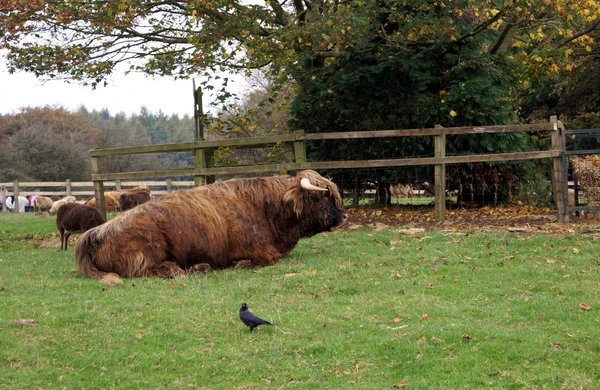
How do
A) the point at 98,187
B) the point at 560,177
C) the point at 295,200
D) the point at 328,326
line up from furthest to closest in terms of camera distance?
the point at 98,187
the point at 560,177
the point at 295,200
the point at 328,326

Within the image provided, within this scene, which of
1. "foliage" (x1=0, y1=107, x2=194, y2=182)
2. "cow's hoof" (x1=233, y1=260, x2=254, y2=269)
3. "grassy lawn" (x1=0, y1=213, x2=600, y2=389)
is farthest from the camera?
"foliage" (x1=0, y1=107, x2=194, y2=182)

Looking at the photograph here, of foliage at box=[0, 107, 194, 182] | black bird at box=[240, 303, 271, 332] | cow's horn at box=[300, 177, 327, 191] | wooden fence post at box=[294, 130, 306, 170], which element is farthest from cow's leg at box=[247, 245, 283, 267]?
foliage at box=[0, 107, 194, 182]

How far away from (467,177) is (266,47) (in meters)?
5.17

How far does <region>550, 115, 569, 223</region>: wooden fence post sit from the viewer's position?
12258 millimetres

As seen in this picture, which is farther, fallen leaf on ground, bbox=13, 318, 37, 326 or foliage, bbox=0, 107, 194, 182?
foliage, bbox=0, 107, 194, 182

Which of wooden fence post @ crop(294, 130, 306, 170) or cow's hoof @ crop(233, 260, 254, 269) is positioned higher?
wooden fence post @ crop(294, 130, 306, 170)

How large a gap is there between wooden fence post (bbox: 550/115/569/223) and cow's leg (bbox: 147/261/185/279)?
21.5 feet

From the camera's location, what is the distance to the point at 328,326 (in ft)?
21.8

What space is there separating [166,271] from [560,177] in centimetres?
687

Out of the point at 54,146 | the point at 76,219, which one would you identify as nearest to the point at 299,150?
the point at 76,219

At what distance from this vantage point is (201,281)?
29.1 feet

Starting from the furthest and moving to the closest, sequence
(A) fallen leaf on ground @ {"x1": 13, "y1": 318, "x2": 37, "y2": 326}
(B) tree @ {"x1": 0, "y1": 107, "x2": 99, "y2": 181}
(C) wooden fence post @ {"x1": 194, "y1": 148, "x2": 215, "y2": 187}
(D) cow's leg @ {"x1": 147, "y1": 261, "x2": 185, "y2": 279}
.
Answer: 1. (B) tree @ {"x1": 0, "y1": 107, "x2": 99, "y2": 181}
2. (C) wooden fence post @ {"x1": 194, "y1": 148, "x2": 215, "y2": 187}
3. (D) cow's leg @ {"x1": 147, "y1": 261, "x2": 185, "y2": 279}
4. (A) fallen leaf on ground @ {"x1": 13, "y1": 318, "x2": 37, "y2": 326}

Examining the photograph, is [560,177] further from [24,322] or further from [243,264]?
[24,322]

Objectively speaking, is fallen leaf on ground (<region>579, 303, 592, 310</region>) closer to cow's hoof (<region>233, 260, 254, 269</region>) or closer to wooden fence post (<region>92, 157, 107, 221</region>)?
cow's hoof (<region>233, 260, 254, 269</region>)
